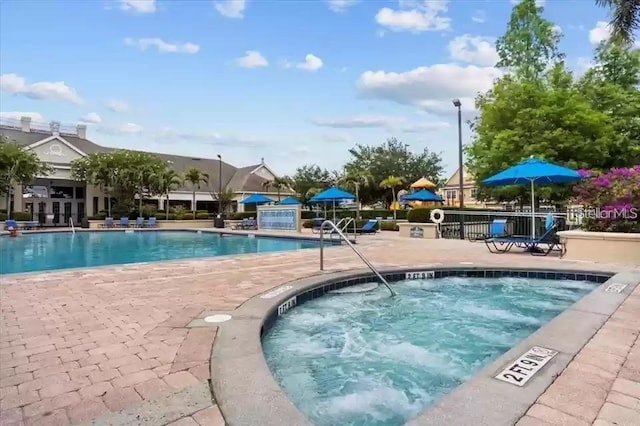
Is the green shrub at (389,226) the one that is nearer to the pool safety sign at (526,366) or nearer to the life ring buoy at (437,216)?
the life ring buoy at (437,216)

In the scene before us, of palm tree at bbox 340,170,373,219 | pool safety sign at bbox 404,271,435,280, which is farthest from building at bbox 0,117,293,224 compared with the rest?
pool safety sign at bbox 404,271,435,280

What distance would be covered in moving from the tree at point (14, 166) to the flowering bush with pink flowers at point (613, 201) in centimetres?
2961

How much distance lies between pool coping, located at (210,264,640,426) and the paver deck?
0.09 metres

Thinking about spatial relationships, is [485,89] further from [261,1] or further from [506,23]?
[261,1]

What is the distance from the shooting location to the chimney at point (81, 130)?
35416 mm

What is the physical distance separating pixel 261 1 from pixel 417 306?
437 inches

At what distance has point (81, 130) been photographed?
35.6 metres

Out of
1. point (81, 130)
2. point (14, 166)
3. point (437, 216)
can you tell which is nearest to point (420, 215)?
point (437, 216)

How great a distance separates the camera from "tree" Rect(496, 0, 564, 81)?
832 inches

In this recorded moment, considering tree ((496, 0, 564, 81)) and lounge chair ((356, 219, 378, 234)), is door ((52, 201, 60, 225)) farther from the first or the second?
tree ((496, 0, 564, 81))

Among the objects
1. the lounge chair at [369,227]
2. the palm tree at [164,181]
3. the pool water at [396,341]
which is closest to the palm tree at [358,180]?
the lounge chair at [369,227]
